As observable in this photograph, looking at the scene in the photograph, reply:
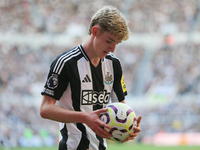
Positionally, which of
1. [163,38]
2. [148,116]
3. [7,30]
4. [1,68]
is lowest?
[148,116]

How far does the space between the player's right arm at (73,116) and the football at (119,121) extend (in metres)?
0.12

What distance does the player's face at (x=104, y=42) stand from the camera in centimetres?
295

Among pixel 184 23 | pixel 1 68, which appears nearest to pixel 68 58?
pixel 1 68

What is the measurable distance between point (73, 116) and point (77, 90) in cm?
41

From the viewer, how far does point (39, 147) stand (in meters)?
13.0

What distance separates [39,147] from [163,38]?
1064 centimetres

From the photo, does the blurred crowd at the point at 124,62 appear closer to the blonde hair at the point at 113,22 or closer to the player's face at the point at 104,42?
the player's face at the point at 104,42

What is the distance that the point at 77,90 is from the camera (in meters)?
3.14

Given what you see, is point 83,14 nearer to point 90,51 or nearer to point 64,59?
point 90,51

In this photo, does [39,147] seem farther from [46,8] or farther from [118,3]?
[118,3]

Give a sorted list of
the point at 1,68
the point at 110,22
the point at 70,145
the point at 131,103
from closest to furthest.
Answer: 1. the point at 110,22
2. the point at 70,145
3. the point at 1,68
4. the point at 131,103

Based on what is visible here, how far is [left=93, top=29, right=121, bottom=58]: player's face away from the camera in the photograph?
116 inches

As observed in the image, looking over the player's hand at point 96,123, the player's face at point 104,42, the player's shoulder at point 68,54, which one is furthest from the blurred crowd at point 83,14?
the player's hand at point 96,123

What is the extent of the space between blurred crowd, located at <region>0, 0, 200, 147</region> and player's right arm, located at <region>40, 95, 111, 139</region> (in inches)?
418
